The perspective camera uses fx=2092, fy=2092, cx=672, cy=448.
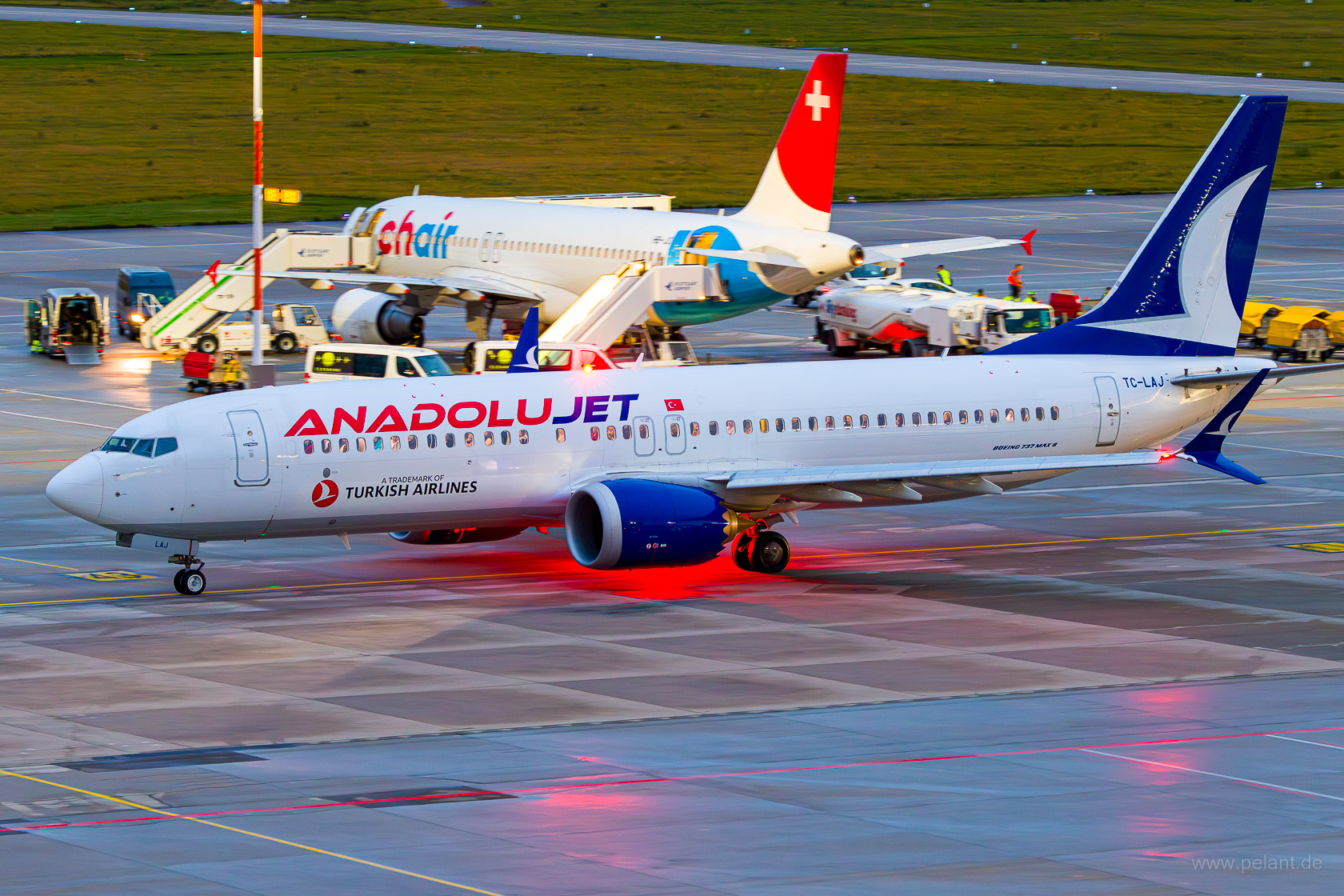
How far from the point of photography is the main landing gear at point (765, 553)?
4253 centimetres

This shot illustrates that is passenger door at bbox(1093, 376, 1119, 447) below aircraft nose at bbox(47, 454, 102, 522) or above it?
above

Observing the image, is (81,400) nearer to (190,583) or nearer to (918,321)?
(190,583)

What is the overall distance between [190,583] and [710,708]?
1284 cm

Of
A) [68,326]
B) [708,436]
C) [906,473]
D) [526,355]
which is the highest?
[68,326]

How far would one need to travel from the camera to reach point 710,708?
31.6 metres

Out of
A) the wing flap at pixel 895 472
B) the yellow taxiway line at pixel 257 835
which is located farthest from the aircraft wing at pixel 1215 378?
the yellow taxiway line at pixel 257 835

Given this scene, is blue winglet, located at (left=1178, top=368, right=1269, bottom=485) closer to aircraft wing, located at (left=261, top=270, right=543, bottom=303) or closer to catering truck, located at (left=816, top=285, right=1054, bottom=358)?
catering truck, located at (left=816, top=285, right=1054, bottom=358)

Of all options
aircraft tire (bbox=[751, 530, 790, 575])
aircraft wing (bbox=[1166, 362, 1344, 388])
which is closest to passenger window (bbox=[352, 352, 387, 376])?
aircraft tire (bbox=[751, 530, 790, 575])

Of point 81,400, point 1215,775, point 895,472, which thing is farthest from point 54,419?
point 1215,775

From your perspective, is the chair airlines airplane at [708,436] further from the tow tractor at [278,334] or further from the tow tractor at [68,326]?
the tow tractor at [68,326]

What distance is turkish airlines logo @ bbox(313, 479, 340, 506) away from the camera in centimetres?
3944

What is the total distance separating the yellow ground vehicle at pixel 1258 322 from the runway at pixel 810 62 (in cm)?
9081

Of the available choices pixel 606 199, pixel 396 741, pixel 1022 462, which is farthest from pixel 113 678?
pixel 606 199

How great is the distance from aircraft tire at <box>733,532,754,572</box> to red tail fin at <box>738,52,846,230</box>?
3122 cm
